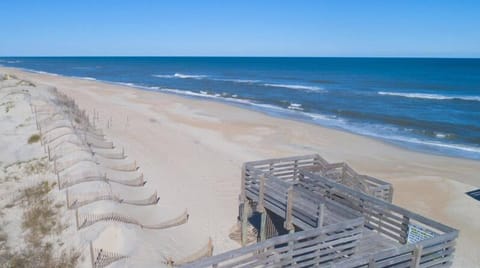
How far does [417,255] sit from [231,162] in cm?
1375

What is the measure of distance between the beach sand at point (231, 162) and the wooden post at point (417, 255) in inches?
185

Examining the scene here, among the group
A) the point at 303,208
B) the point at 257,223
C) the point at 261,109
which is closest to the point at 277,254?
the point at 303,208

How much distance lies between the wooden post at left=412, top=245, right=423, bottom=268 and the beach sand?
15.4ft

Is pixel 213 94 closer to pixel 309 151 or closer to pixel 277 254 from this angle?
pixel 309 151

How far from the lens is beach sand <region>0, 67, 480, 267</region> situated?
14048mm

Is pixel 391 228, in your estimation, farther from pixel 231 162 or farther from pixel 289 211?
pixel 231 162

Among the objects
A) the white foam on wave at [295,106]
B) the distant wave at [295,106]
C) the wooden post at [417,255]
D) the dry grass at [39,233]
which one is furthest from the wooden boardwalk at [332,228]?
the distant wave at [295,106]

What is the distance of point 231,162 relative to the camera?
68.7ft

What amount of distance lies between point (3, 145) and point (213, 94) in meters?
38.3

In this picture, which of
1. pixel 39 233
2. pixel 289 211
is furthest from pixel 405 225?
pixel 39 233

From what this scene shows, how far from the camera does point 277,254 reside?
8047 mm

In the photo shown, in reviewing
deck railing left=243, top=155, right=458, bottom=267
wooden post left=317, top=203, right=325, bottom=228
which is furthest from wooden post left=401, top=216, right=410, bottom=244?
wooden post left=317, top=203, right=325, bottom=228

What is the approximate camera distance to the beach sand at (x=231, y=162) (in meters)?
14.0

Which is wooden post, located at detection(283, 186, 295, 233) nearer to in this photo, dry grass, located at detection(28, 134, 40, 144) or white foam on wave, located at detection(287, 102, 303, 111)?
dry grass, located at detection(28, 134, 40, 144)
